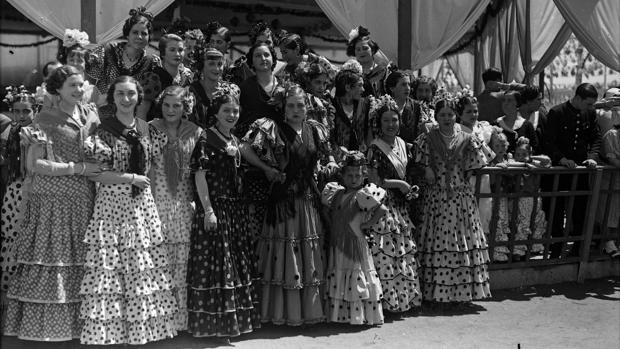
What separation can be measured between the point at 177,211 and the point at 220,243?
1.19 feet

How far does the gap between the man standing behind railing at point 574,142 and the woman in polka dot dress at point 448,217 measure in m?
1.59

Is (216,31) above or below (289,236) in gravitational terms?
above

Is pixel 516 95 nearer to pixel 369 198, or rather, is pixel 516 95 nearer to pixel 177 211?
pixel 369 198

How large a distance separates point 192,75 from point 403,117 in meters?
1.81

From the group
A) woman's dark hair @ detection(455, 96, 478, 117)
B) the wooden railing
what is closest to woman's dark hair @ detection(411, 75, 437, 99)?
woman's dark hair @ detection(455, 96, 478, 117)

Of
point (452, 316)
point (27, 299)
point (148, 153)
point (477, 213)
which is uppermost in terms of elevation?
point (148, 153)

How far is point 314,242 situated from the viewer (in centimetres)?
559

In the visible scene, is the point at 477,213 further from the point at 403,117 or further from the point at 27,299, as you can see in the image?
the point at 27,299

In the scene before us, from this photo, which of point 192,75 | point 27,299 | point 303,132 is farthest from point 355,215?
point 27,299

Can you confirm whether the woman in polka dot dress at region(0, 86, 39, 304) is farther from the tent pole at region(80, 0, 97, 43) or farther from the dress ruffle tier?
the tent pole at region(80, 0, 97, 43)

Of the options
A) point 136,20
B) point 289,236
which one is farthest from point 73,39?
point 289,236

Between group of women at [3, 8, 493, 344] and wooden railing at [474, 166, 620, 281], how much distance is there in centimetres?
63

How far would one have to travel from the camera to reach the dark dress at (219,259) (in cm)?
510

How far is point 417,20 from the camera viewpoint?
7.92 metres
